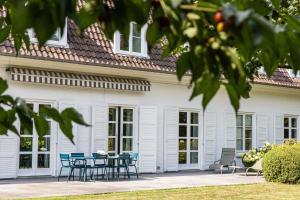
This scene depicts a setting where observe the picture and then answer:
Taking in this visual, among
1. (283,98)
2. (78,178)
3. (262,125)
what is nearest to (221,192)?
(78,178)

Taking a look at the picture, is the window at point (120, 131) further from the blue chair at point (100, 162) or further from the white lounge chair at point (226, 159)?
the white lounge chair at point (226, 159)

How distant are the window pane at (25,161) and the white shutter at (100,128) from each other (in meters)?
2.05

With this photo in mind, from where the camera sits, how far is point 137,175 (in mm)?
16609

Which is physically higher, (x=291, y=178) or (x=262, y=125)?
(x=262, y=125)

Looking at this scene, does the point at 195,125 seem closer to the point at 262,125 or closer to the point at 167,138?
the point at 167,138

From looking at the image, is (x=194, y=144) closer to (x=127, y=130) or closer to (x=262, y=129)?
(x=127, y=130)

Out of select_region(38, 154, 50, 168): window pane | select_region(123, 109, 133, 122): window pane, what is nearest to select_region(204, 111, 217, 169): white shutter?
select_region(123, 109, 133, 122): window pane

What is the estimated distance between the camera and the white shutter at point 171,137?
18.8 meters

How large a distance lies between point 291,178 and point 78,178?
232 inches

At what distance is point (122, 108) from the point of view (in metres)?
17.9

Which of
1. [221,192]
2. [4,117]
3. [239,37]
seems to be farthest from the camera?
[221,192]

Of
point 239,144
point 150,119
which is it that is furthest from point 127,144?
point 239,144

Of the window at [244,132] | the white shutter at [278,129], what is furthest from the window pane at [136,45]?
the white shutter at [278,129]

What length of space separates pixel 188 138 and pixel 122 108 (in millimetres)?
3022
